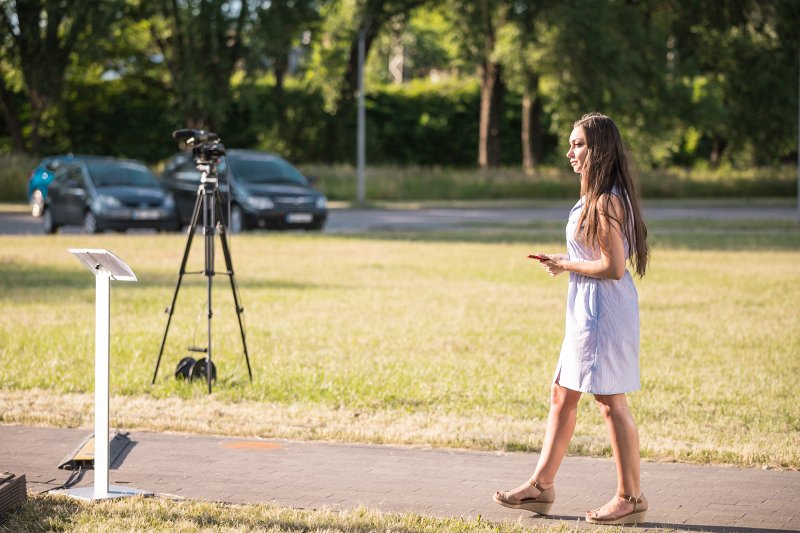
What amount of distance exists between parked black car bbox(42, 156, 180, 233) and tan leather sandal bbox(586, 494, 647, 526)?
20450mm

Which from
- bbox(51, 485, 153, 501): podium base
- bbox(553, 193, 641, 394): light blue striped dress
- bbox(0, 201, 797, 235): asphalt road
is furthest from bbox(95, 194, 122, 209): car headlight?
bbox(553, 193, 641, 394): light blue striped dress

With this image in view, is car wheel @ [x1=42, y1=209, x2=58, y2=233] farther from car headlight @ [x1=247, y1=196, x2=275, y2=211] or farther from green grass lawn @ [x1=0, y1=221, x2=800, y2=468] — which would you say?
green grass lawn @ [x1=0, y1=221, x2=800, y2=468]

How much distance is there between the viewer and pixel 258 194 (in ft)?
83.1

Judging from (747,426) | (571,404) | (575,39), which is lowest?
(747,426)

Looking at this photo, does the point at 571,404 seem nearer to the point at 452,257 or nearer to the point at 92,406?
the point at 92,406

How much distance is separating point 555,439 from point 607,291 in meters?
0.71

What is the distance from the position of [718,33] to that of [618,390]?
138ft

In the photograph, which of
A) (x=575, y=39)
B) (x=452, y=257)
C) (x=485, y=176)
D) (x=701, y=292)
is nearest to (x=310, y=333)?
(x=701, y=292)

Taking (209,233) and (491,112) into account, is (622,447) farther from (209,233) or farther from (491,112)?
(491,112)

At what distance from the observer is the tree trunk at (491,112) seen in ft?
147

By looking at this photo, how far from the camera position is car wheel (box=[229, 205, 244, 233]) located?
25391 millimetres

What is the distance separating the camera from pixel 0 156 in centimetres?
4044

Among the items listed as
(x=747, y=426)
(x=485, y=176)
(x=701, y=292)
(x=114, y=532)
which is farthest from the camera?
(x=485, y=176)

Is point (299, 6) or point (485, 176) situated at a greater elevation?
point (299, 6)
